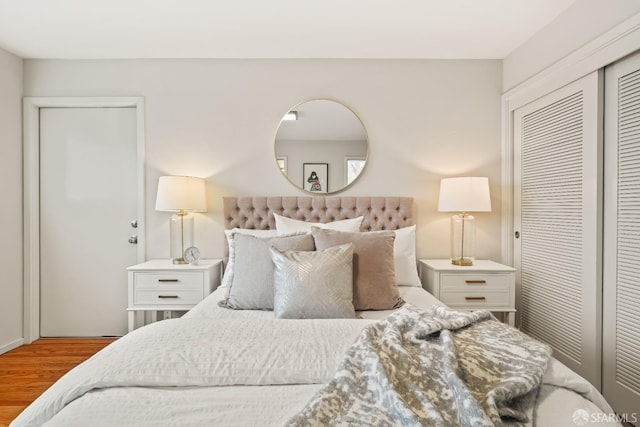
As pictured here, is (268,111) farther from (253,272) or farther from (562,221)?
(562,221)

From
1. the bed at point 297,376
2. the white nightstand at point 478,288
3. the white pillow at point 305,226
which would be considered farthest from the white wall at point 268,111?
the bed at point 297,376

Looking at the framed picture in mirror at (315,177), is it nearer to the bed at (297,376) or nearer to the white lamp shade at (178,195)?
the white lamp shade at (178,195)

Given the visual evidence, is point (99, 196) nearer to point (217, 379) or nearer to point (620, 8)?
point (217, 379)

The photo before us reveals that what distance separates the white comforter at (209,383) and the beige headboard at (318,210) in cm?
168

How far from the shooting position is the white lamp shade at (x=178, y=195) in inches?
113

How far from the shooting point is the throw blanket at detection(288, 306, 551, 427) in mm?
937

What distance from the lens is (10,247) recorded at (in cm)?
307

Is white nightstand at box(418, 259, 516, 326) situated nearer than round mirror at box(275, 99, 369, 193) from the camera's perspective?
Yes

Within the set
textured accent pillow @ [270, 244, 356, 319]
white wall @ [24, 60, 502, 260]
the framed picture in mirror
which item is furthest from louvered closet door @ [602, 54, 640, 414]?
the framed picture in mirror

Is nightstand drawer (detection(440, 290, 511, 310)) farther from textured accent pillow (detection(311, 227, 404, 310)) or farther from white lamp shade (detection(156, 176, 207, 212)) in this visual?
white lamp shade (detection(156, 176, 207, 212))

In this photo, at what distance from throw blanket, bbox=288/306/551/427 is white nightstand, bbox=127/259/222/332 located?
1.79 metres

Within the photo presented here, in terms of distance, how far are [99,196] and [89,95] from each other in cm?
85

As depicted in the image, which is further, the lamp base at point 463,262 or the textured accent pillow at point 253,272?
the lamp base at point 463,262

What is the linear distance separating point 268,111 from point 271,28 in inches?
27.0
